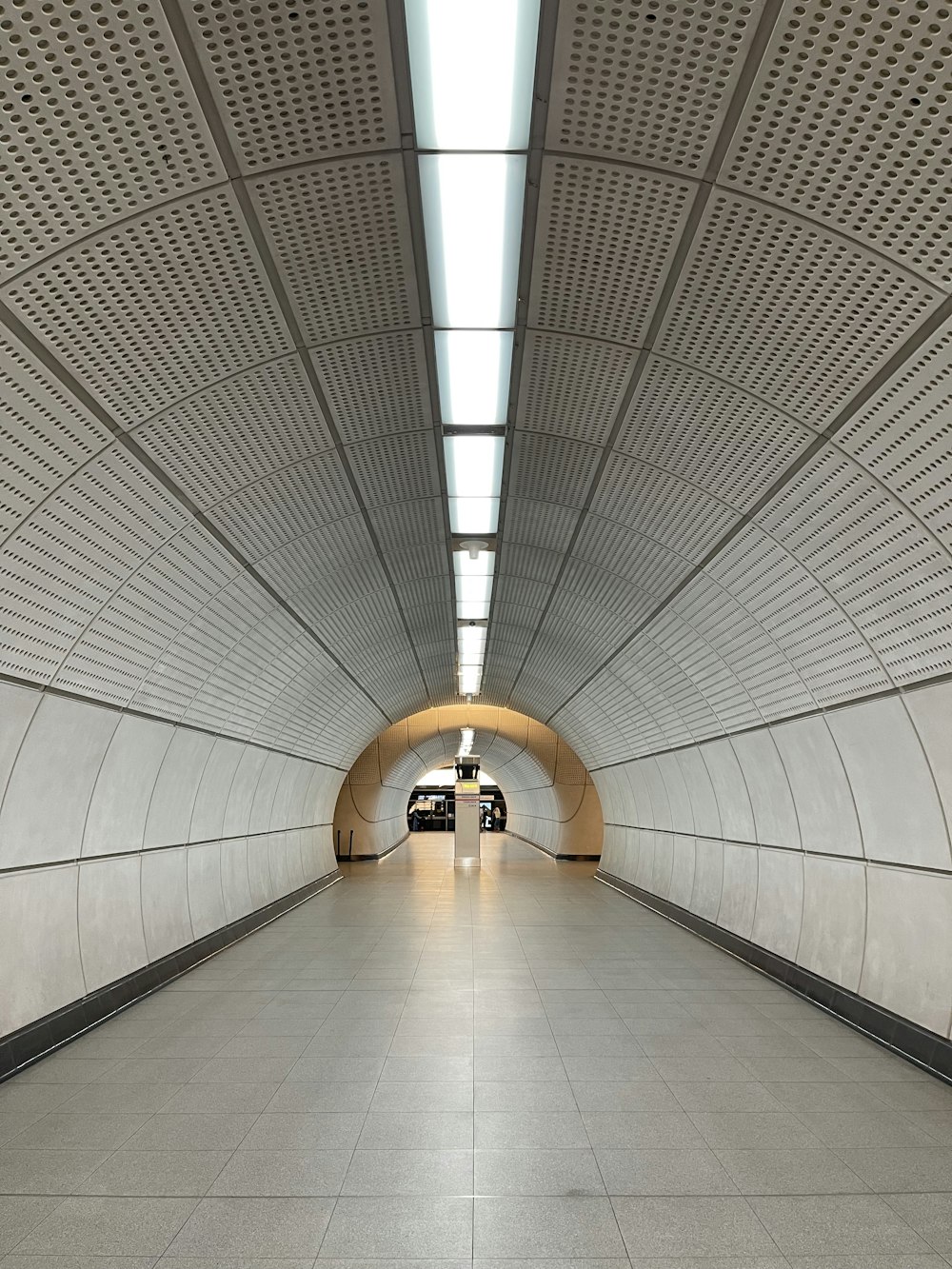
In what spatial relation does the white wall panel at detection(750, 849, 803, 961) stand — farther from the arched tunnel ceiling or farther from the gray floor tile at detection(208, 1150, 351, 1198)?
the gray floor tile at detection(208, 1150, 351, 1198)

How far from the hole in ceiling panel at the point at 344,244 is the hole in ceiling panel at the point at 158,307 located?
184mm

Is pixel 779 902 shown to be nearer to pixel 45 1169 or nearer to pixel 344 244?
pixel 45 1169

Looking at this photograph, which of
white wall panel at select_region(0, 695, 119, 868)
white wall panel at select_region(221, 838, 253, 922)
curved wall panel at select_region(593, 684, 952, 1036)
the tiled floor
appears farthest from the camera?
white wall panel at select_region(221, 838, 253, 922)

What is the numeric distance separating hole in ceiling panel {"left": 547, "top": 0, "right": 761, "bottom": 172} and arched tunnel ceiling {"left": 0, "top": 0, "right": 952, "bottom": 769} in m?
0.01

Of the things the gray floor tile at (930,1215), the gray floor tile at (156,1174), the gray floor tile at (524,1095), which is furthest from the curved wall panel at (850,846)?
the gray floor tile at (156,1174)

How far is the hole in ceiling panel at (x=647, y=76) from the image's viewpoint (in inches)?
136

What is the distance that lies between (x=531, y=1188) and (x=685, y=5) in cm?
542

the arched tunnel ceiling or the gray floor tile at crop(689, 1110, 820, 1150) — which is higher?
the arched tunnel ceiling

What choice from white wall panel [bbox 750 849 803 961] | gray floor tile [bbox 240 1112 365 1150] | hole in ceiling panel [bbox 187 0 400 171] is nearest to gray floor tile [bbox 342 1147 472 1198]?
gray floor tile [bbox 240 1112 365 1150]

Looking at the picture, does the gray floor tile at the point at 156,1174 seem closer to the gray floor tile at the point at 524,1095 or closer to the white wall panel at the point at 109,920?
the gray floor tile at the point at 524,1095

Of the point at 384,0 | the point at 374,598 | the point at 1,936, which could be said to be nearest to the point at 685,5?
the point at 384,0

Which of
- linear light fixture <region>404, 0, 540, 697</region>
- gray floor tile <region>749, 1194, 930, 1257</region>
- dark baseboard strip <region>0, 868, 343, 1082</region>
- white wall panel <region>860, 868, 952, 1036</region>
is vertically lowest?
gray floor tile <region>749, 1194, 930, 1257</region>

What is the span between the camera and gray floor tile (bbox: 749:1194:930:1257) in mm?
4199

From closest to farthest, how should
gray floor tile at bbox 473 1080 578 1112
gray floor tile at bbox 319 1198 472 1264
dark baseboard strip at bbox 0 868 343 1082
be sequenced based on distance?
1. gray floor tile at bbox 319 1198 472 1264
2. gray floor tile at bbox 473 1080 578 1112
3. dark baseboard strip at bbox 0 868 343 1082
